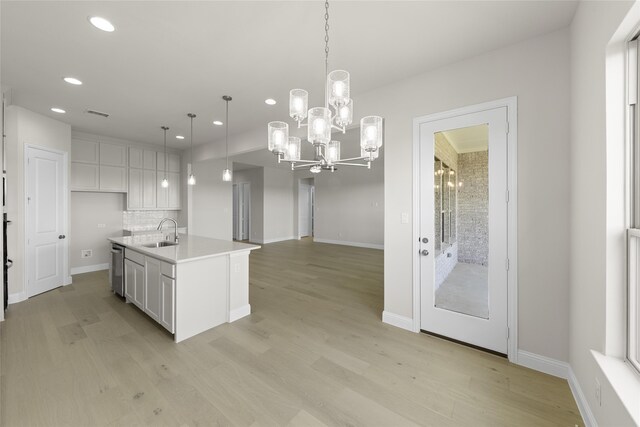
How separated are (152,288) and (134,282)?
0.62 m

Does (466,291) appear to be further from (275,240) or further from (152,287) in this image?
(275,240)

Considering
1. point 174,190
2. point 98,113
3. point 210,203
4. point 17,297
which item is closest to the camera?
point 17,297

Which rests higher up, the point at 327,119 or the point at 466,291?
the point at 327,119

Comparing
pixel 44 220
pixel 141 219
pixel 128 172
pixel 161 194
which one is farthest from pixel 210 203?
pixel 44 220

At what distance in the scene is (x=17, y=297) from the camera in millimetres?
3643

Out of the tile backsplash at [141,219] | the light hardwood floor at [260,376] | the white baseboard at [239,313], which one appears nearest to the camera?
the light hardwood floor at [260,376]

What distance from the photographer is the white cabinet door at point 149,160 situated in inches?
228

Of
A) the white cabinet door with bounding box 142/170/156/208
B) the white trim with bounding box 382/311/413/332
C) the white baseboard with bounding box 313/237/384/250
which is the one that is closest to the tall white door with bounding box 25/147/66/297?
the white cabinet door with bounding box 142/170/156/208

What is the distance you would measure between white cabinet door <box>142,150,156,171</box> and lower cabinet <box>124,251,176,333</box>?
3.19 m

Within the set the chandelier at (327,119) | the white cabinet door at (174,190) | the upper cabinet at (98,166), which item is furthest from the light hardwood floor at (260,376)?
the white cabinet door at (174,190)

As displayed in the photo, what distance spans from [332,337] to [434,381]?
1.04 meters

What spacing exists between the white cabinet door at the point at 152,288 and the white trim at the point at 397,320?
2590 mm

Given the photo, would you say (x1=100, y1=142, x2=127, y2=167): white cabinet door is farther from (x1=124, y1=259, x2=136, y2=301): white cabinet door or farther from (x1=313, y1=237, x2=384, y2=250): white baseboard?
(x1=313, y1=237, x2=384, y2=250): white baseboard

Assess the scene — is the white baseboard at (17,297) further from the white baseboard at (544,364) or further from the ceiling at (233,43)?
the white baseboard at (544,364)
